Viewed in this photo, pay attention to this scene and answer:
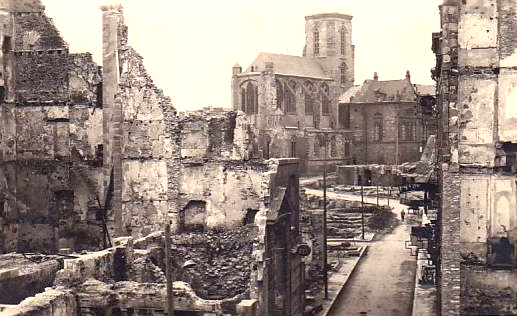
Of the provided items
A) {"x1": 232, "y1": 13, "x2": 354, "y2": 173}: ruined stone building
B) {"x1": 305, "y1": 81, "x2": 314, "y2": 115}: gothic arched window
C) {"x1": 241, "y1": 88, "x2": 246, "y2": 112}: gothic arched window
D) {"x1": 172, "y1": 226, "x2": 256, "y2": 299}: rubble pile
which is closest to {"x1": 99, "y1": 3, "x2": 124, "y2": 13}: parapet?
{"x1": 172, "y1": 226, "x2": 256, "y2": 299}: rubble pile

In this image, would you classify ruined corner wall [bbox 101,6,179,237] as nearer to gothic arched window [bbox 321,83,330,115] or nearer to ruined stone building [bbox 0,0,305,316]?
ruined stone building [bbox 0,0,305,316]

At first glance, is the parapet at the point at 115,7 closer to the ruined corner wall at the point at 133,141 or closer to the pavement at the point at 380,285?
the ruined corner wall at the point at 133,141

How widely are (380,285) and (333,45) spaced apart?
62037 mm

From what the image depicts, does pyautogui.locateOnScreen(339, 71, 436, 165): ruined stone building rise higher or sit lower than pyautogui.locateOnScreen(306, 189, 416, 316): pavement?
higher

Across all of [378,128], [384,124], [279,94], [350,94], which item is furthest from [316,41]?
[384,124]

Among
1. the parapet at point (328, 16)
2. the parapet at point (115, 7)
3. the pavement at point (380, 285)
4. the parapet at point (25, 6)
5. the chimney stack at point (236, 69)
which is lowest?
the pavement at point (380, 285)

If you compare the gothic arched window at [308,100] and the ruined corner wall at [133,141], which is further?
the gothic arched window at [308,100]

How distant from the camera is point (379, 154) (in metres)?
82.7

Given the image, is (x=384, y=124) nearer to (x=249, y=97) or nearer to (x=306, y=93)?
(x=306, y=93)

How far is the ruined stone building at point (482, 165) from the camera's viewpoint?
2092 cm

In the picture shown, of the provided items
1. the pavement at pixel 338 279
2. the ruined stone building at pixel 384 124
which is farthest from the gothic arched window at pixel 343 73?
the pavement at pixel 338 279

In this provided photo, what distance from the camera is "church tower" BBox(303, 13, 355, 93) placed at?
292 ft

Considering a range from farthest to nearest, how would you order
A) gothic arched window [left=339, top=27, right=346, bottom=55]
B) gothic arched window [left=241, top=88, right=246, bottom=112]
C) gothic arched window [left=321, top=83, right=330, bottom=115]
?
gothic arched window [left=339, top=27, right=346, bottom=55] < gothic arched window [left=321, top=83, right=330, bottom=115] < gothic arched window [left=241, top=88, right=246, bottom=112]

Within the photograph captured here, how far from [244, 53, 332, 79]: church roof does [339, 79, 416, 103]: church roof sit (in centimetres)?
501
